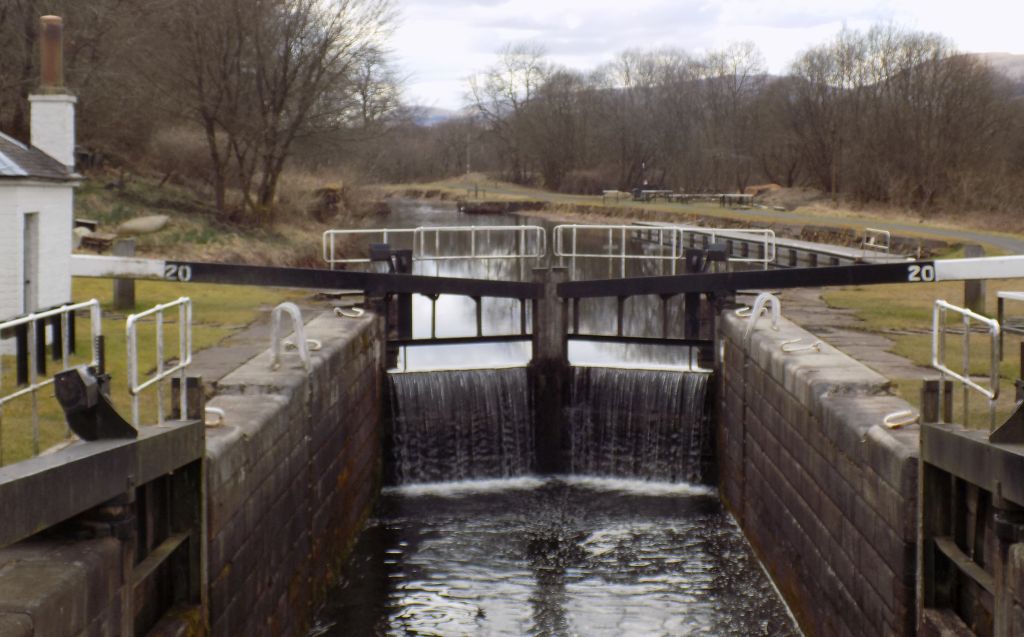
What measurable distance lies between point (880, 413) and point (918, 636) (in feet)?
6.48

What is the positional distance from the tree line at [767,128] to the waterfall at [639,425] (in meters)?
21.4

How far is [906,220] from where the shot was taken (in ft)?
112

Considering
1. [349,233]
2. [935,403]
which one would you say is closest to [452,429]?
[349,233]

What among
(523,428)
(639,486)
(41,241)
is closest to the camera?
(41,241)

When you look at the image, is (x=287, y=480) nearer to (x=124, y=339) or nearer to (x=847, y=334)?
(x=124, y=339)

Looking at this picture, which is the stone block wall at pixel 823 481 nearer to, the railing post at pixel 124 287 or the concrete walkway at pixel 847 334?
the concrete walkway at pixel 847 334

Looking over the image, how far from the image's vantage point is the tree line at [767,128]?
131 ft

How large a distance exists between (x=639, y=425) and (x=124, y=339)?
601cm

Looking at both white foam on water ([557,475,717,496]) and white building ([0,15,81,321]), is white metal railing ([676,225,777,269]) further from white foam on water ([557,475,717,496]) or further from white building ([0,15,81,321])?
white building ([0,15,81,321])

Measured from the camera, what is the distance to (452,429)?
50.1 feet

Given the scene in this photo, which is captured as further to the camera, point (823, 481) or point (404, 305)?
point (404, 305)

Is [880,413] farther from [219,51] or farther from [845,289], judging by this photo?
[219,51]

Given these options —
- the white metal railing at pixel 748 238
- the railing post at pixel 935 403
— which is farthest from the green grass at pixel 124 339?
the white metal railing at pixel 748 238

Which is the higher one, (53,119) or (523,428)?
(53,119)
